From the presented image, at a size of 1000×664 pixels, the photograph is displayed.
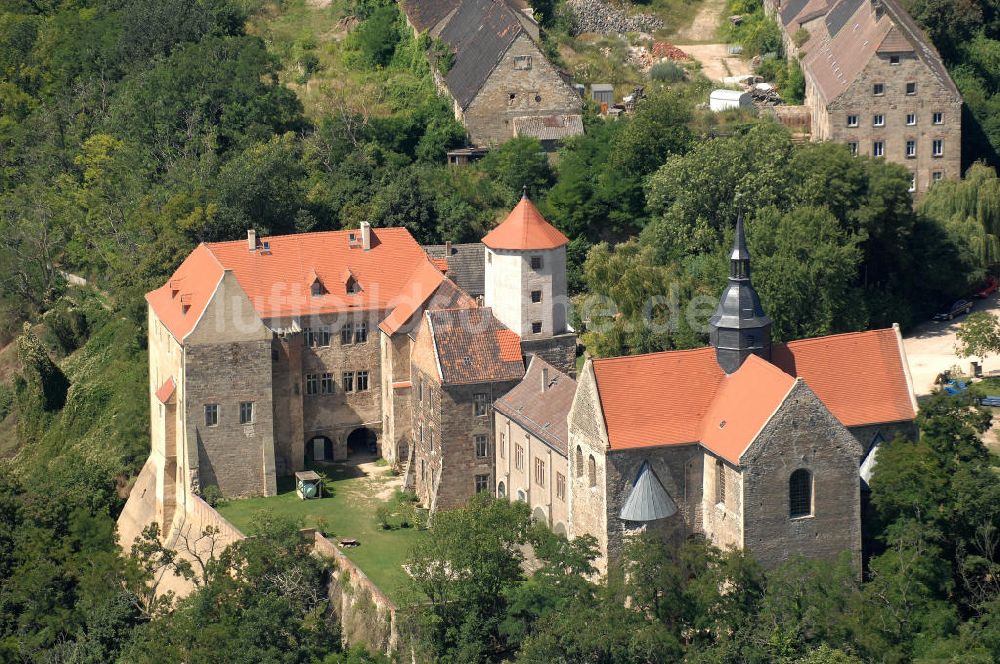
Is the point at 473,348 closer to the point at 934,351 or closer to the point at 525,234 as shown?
the point at 525,234

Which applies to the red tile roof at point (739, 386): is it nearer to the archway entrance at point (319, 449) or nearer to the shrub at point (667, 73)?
the archway entrance at point (319, 449)

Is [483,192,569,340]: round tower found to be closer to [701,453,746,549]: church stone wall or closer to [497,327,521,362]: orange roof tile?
[497,327,521,362]: orange roof tile

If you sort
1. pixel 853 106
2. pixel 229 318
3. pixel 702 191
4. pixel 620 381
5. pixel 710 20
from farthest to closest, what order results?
pixel 710 20, pixel 853 106, pixel 702 191, pixel 229 318, pixel 620 381

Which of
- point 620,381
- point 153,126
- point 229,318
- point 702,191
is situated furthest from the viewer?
point 153,126

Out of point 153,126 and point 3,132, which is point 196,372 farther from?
point 3,132

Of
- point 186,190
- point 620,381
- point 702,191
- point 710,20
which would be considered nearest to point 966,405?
point 620,381

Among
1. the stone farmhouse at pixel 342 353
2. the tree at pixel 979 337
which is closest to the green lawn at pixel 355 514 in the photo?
the stone farmhouse at pixel 342 353

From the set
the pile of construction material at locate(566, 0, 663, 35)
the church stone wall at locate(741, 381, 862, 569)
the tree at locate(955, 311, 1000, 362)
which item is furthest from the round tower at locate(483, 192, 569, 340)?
the pile of construction material at locate(566, 0, 663, 35)
